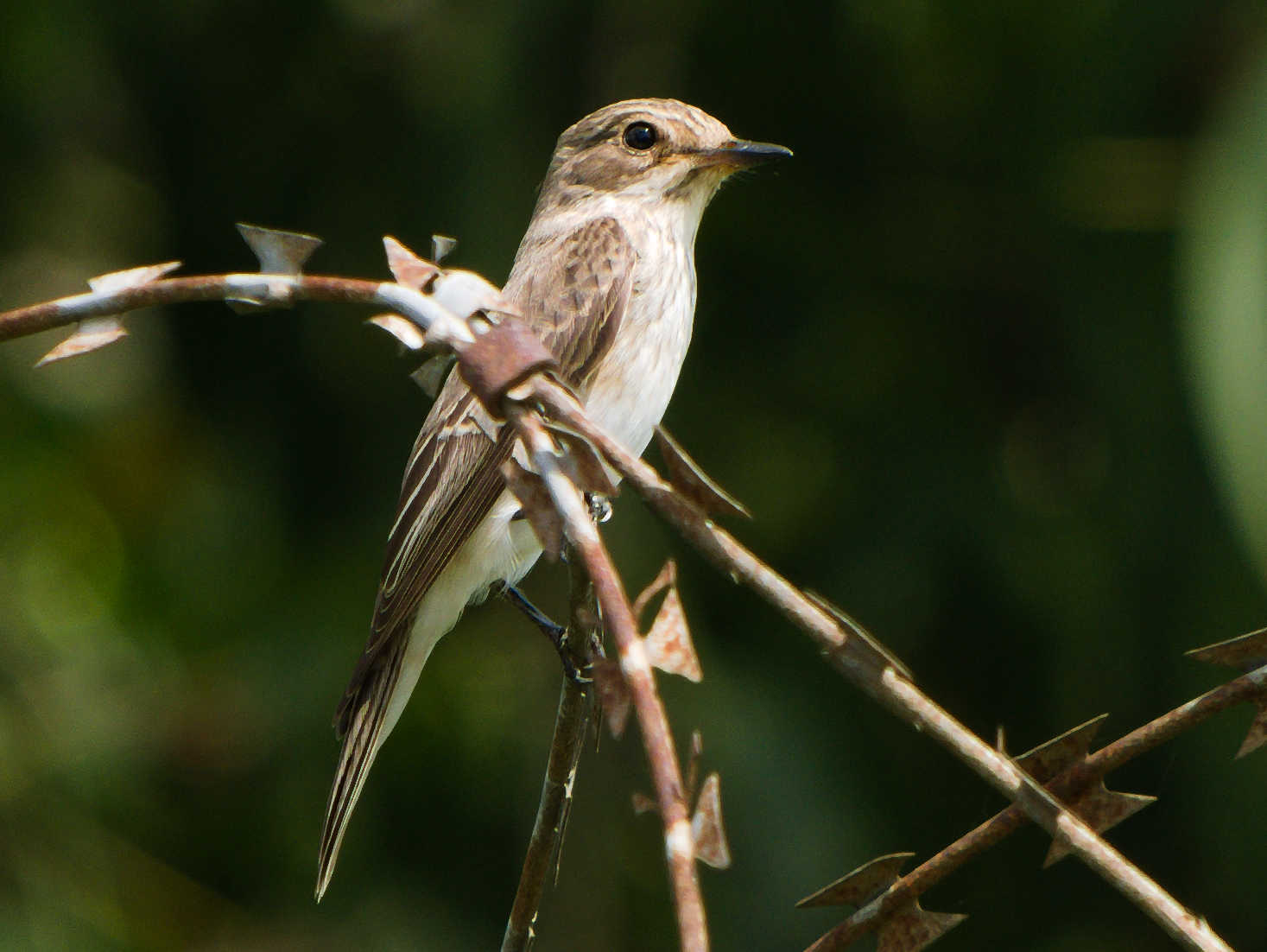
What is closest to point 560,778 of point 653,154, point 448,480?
point 448,480

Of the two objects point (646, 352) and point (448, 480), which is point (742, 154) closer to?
point (646, 352)

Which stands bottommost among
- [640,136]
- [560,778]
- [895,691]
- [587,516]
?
[560,778]

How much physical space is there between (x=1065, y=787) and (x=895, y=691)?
238mm

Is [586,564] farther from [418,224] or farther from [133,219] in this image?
[133,219]

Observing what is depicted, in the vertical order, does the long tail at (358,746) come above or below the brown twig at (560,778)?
below

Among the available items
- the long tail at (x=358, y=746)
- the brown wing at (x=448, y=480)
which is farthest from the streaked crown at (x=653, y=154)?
the long tail at (x=358, y=746)

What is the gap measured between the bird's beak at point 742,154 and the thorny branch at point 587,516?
2.19m

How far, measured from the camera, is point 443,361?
1413 mm

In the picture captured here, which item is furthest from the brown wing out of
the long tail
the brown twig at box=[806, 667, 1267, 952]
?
the brown twig at box=[806, 667, 1267, 952]

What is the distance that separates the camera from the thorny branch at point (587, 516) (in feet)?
3.40

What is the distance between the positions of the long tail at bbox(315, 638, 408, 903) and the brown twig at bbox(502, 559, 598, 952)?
0.82m

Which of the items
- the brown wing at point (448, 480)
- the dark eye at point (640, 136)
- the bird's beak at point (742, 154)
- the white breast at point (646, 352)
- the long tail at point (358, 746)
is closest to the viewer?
the long tail at point (358, 746)

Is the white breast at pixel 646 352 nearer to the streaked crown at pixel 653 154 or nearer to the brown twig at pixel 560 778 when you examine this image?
the streaked crown at pixel 653 154

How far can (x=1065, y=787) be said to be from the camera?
123cm
